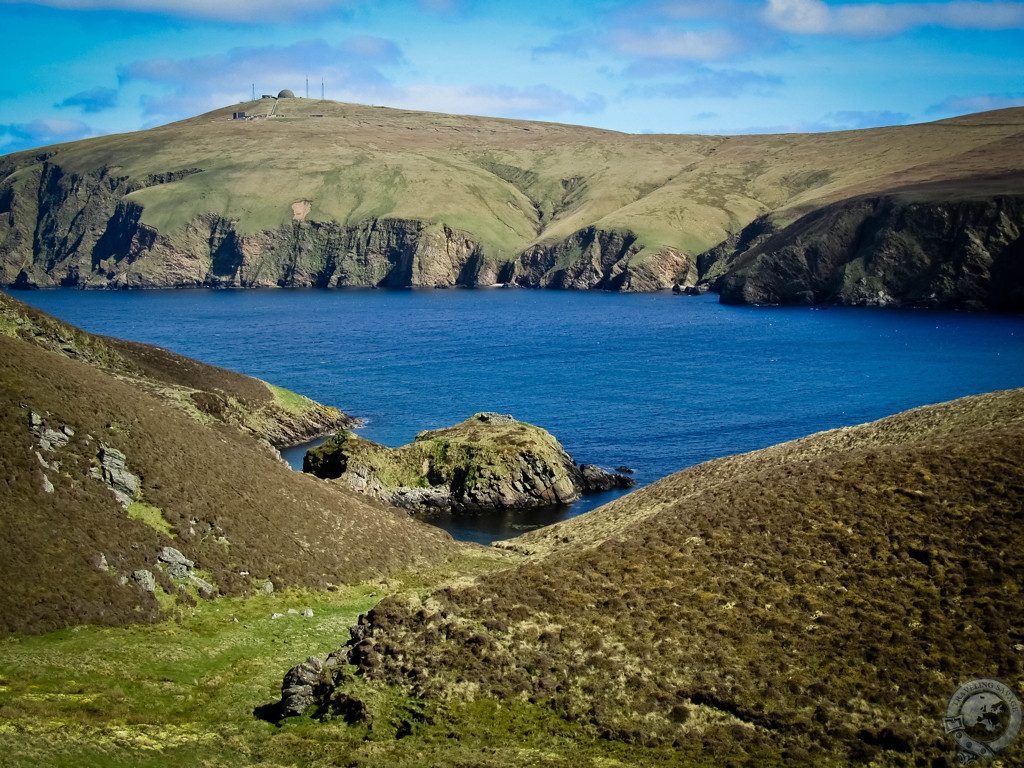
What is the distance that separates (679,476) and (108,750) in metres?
39.3

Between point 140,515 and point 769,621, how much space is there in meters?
28.0

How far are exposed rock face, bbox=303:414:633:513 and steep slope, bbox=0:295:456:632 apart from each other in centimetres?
1718

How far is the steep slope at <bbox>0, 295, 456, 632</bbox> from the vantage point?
126 feet

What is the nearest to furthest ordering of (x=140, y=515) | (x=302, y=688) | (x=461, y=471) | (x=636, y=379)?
(x=302, y=688) < (x=140, y=515) < (x=461, y=471) < (x=636, y=379)

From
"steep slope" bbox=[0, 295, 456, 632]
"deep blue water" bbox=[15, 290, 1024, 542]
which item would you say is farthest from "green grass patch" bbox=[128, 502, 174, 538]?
"deep blue water" bbox=[15, 290, 1024, 542]

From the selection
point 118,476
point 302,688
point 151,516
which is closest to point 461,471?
point 151,516

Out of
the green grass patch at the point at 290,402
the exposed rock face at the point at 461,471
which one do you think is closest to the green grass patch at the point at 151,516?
the exposed rock face at the point at 461,471

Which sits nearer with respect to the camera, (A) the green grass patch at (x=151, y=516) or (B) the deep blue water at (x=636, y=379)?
(A) the green grass patch at (x=151, y=516)

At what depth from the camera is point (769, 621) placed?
3366 centimetres

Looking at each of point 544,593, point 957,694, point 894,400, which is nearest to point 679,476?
point 544,593

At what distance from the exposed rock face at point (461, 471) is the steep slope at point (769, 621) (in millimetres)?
34973

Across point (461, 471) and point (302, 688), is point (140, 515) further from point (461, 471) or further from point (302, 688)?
point (461, 471)

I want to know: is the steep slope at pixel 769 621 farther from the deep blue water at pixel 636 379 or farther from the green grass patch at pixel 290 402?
the green grass patch at pixel 290 402

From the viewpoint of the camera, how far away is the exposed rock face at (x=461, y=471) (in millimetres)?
76562
